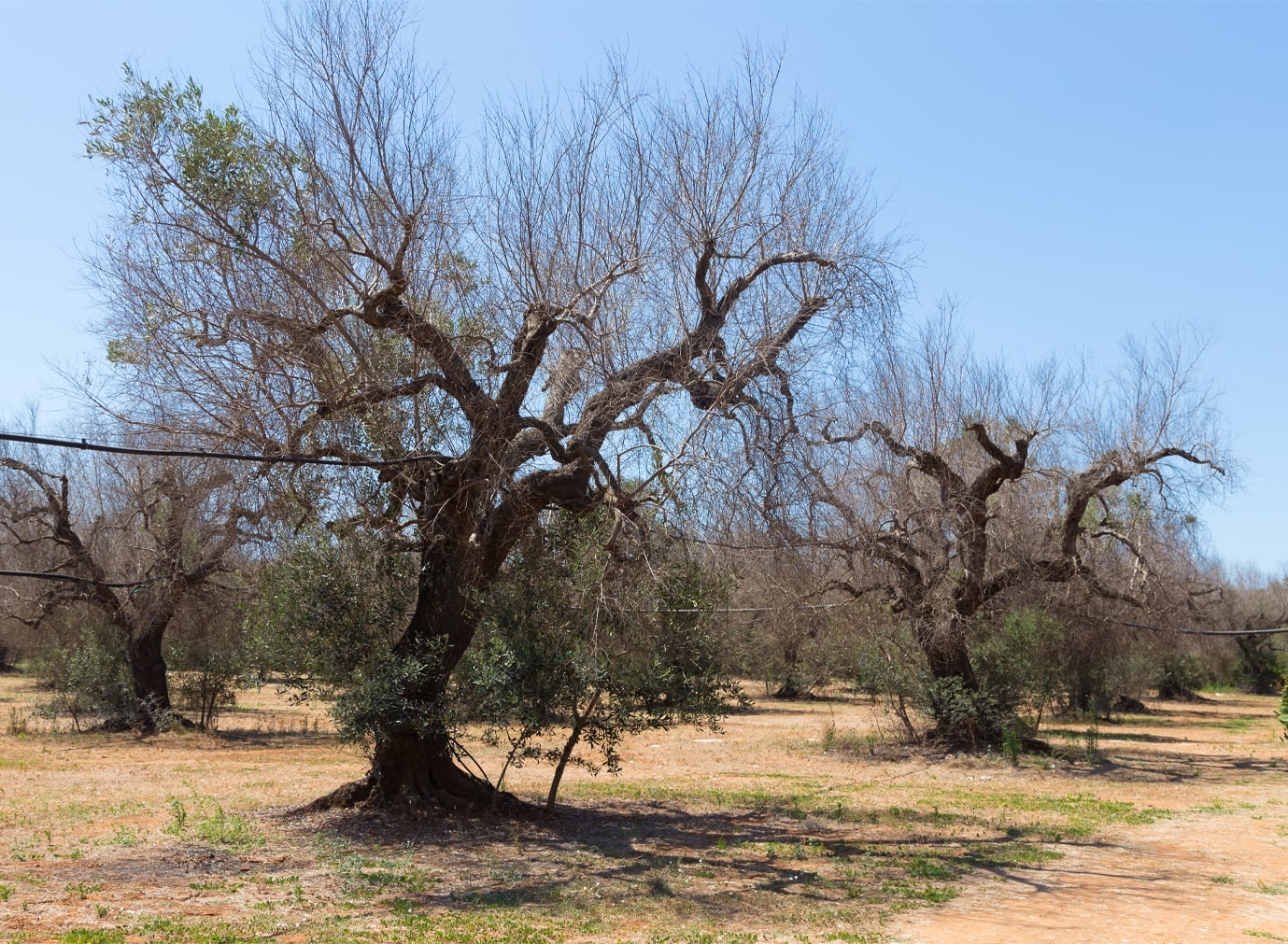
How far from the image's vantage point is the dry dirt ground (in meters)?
8.42

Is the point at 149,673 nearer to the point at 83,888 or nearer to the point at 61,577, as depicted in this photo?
the point at 61,577

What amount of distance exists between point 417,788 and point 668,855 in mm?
3470

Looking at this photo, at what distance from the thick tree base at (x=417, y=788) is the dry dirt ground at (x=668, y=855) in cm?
32

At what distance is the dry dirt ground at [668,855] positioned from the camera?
8422 mm

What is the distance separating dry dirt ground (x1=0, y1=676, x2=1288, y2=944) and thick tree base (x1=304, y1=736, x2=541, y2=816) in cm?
32

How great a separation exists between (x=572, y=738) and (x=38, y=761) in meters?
13.3

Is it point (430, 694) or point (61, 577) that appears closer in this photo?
point (61, 577)

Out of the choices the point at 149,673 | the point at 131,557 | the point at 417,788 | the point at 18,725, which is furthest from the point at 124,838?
the point at 18,725

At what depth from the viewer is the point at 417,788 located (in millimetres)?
12938

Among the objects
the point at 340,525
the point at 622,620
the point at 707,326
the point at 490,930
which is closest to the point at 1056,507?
the point at 707,326

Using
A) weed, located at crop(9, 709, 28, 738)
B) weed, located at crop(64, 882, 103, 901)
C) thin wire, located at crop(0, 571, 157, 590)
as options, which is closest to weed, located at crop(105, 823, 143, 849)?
weed, located at crop(64, 882, 103, 901)

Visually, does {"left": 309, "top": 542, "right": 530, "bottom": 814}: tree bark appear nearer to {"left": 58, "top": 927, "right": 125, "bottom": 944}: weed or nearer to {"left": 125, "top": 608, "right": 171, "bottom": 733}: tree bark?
{"left": 58, "top": 927, "right": 125, "bottom": 944}: weed

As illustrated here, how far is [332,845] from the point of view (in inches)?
449

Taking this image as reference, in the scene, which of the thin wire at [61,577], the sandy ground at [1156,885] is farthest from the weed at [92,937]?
the sandy ground at [1156,885]
